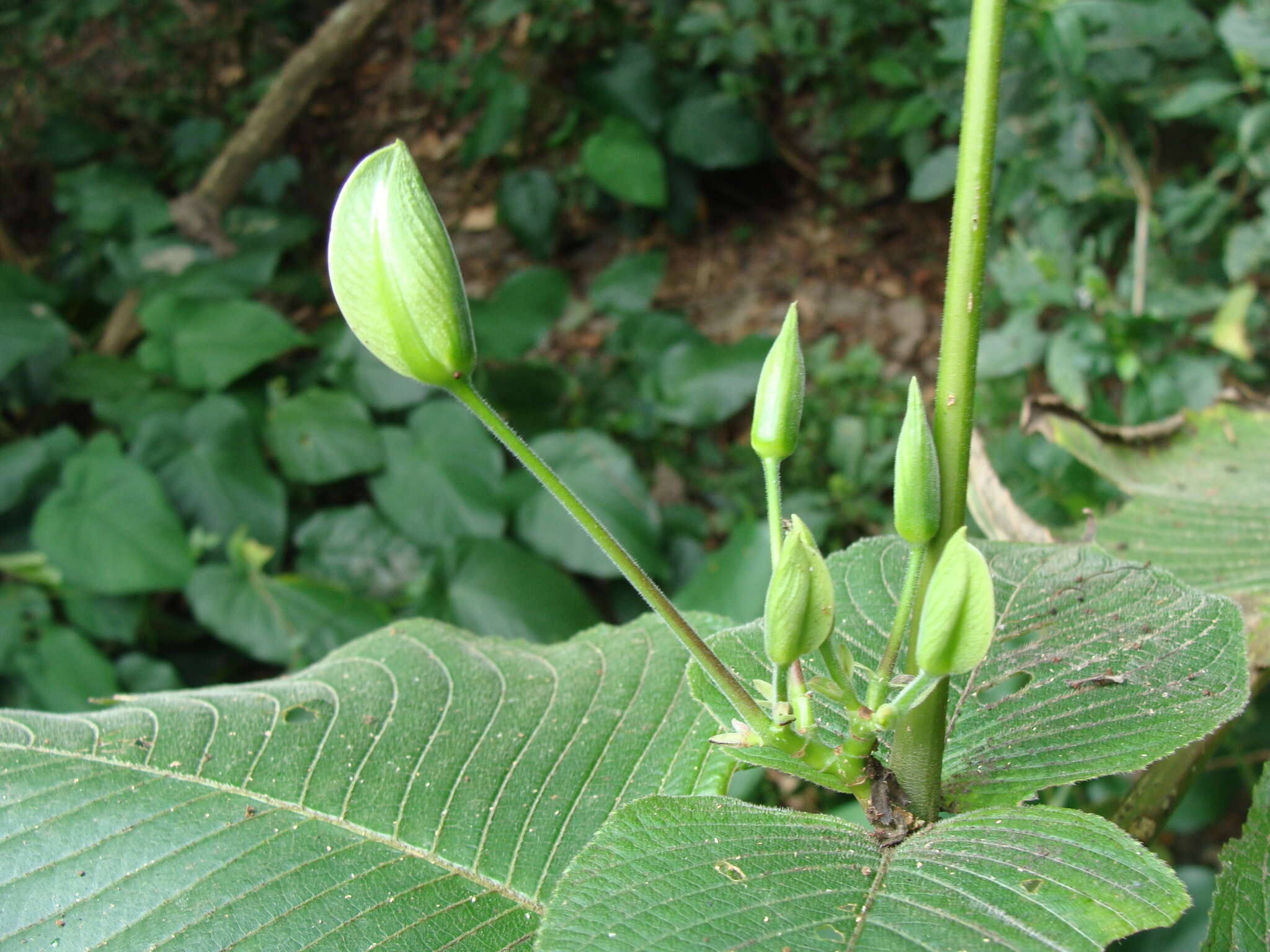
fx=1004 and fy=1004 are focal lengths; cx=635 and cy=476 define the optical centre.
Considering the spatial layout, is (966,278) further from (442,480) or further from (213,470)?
(213,470)

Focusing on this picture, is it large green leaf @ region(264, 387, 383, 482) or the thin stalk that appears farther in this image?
large green leaf @ region(264, 387, 383, 482)

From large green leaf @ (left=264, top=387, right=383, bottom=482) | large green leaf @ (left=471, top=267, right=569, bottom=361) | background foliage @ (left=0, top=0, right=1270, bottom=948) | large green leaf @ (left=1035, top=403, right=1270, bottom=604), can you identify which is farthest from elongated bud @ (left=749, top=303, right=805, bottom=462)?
large green leaf @ (left=471, top=267, right=569, bottom=361)

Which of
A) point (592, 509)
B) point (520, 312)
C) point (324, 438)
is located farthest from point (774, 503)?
point (520, 312)

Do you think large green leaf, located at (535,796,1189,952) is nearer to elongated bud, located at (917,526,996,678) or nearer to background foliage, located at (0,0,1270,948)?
elongated bud, located at (917,526,996,678)

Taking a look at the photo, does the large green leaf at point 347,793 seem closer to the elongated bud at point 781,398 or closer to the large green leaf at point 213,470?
the elongated bud at point 781,398

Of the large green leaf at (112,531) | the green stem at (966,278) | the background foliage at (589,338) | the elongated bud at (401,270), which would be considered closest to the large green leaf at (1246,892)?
the green stem at (966,278)

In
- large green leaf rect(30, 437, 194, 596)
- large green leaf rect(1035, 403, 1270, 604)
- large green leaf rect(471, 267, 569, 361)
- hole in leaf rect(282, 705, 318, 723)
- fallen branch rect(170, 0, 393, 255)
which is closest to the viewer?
hole in leaf rect(282, 705, 318, 723)

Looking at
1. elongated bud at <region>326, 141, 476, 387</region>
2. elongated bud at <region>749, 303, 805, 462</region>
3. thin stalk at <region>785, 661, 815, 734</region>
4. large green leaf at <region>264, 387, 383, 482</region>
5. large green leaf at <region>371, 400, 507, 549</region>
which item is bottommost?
large green leaf at <region>371, 400, 507, 549</region>
